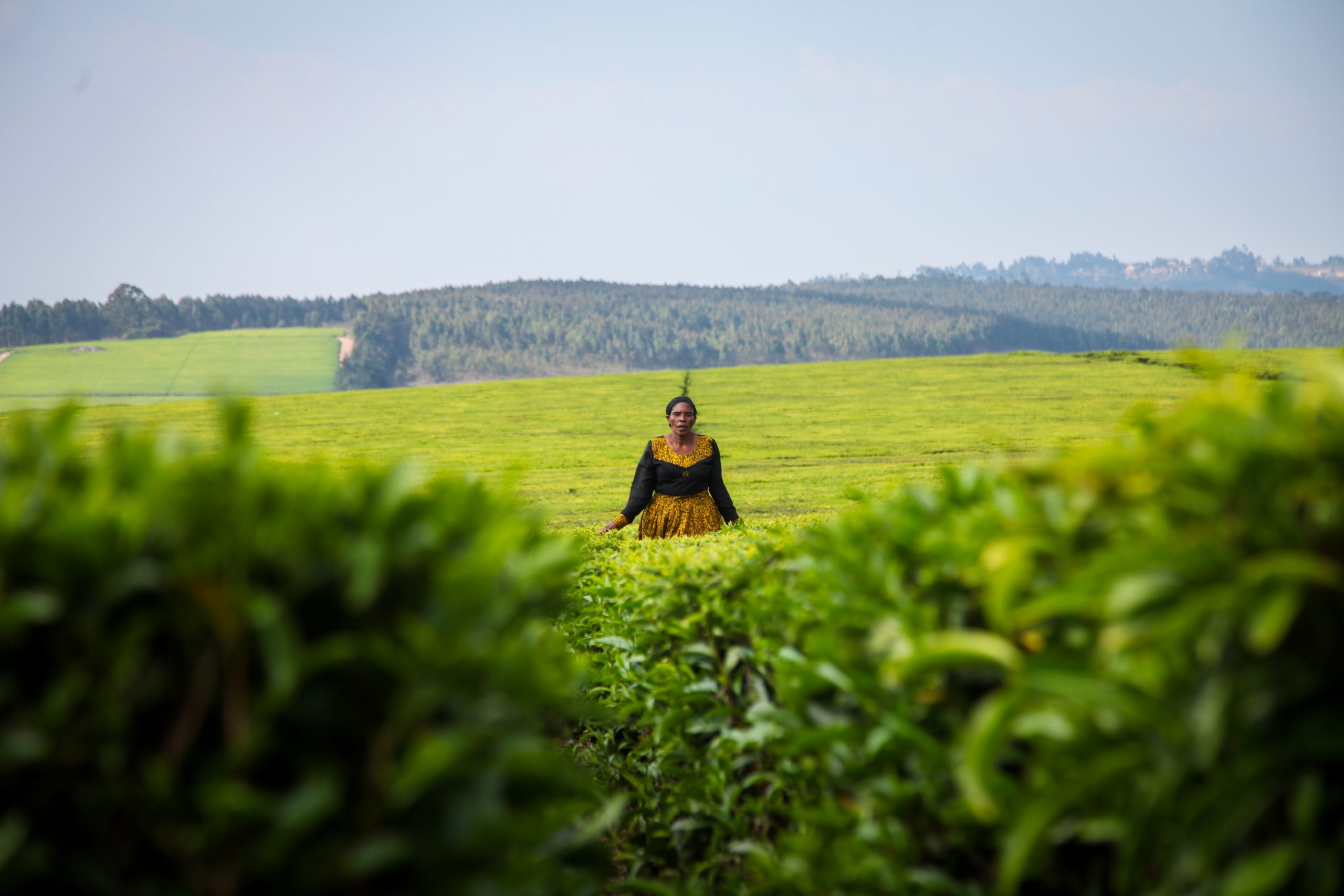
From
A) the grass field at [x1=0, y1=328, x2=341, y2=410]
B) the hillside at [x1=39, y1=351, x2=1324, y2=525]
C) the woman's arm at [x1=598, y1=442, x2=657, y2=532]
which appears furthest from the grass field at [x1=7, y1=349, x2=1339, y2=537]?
the grass field at [x1=0, y1=328, x2=341, y2=410]

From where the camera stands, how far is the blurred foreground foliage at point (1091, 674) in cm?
126

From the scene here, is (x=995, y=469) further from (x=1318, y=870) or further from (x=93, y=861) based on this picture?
(x=93, y=861)

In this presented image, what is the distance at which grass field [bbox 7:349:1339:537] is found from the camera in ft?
100

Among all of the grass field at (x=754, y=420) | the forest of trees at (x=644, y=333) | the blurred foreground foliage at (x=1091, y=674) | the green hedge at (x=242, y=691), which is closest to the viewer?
the blurred foreground foliage at (x=1091, y=674)

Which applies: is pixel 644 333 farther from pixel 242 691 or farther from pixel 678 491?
pixel 242 691

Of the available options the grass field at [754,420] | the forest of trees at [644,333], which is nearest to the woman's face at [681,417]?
the grass field at [754,420]

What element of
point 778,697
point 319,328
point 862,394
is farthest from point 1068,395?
point 319,328

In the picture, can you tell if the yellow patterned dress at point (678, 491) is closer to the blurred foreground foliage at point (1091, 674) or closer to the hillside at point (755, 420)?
the blurred foreground foliage at point (1091, 674)

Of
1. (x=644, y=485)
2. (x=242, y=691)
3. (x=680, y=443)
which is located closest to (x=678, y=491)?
(x=644, y=485)

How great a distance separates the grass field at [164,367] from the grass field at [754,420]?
37240 mm

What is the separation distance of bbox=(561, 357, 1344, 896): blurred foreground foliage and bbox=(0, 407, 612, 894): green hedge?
→ 2.51 ft

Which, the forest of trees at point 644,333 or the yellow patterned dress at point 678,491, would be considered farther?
the forest of trees at point 644,333

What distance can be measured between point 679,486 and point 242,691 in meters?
7.57

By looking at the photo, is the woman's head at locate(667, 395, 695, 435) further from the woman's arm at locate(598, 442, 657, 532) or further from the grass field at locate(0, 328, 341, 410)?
the grass field at locate(0, 328, 341, 410)
